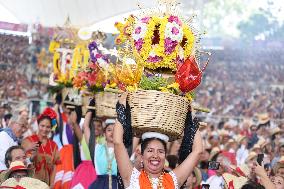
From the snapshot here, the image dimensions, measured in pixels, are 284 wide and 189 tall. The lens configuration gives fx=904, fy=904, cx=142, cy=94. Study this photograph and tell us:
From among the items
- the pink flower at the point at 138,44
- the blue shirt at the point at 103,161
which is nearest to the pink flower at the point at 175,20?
the pink flower at the point at 138,44

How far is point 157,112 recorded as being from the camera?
7691 mm

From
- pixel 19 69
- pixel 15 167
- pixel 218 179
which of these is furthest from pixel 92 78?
pixel 19 69

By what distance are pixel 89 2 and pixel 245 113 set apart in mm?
7669

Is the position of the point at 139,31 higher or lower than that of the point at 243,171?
higher

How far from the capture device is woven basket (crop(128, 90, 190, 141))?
25.2 ft

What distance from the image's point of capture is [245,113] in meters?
35.3

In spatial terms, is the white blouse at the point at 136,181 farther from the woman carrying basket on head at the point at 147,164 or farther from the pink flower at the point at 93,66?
the pink flower at the point at 93,66

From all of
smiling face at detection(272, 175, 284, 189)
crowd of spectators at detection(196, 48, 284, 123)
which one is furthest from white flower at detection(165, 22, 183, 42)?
crowd of spectators at detection(196, 48, 284, 123)

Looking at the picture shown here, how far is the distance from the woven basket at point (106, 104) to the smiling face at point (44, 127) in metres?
0.71

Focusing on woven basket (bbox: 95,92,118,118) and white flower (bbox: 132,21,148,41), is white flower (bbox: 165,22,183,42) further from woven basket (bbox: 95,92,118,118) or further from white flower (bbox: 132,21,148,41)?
woven basket (bbox: 95,92,118,118)

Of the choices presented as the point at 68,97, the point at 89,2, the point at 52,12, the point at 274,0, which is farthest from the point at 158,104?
the point at 274,0

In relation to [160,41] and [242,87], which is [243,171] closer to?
[160,41]

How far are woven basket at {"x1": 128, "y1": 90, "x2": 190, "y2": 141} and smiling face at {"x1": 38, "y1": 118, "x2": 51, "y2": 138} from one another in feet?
13.3

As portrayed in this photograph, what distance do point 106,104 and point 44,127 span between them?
3.03 ft
